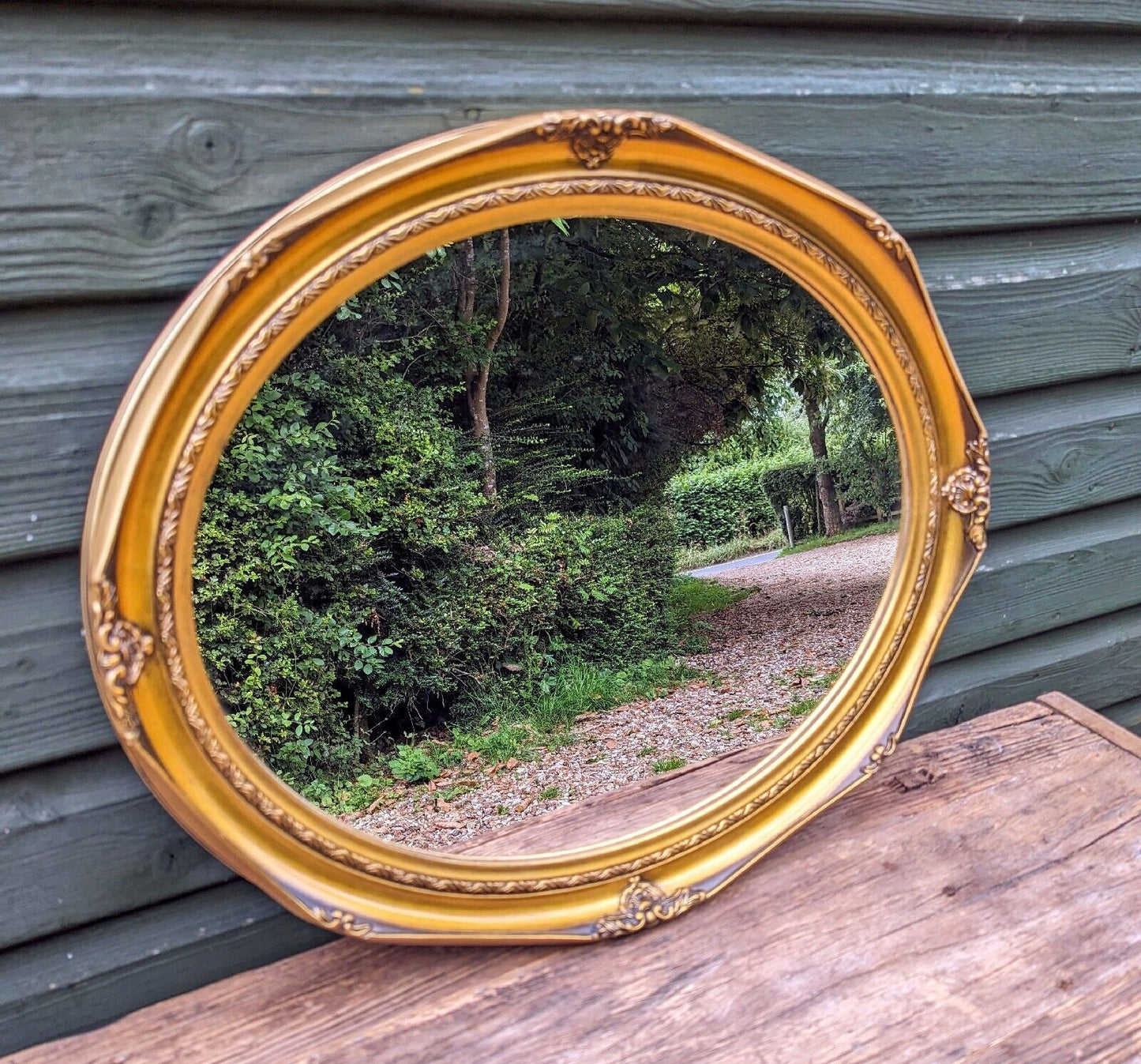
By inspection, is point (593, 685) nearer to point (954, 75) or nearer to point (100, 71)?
point (100, 71)

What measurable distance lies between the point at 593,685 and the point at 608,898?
21 centimetres

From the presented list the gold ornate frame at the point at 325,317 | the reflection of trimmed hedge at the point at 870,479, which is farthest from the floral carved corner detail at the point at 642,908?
the reflection of trimmed hedge at the point at 870,479

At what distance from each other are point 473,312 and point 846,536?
0.48 m

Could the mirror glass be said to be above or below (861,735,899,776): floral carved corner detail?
above

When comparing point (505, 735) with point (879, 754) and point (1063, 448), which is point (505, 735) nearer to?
point (879, 754)

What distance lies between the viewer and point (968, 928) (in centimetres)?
88

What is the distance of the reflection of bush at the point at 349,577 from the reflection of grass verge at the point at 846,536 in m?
0.28

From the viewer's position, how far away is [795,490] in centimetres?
92

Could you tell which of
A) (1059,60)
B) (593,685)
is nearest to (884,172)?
(1059,60)

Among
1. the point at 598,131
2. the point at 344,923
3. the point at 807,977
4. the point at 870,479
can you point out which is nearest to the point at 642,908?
the point at 807,977

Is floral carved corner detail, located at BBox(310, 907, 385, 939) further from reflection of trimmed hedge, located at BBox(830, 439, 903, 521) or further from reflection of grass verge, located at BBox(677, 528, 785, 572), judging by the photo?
reflection of trimmed hedge, located at BBox(830, 439, 903, 521)

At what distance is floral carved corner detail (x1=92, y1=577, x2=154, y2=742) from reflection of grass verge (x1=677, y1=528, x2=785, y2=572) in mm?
491

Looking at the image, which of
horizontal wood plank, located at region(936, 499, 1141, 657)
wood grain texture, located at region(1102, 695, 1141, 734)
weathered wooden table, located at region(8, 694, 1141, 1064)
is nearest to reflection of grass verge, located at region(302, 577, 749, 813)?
weathered wooden table, located at region(8, 694, 1141, 1064)

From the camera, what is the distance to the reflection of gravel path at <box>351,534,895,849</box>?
86 centimetres
